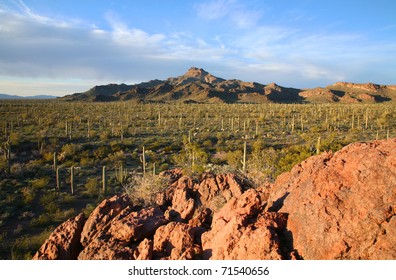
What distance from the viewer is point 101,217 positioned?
→ 22.2 feet

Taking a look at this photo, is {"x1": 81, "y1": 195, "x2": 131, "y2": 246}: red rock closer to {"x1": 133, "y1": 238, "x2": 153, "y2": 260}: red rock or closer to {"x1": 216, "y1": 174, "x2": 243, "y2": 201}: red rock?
{"x1": 133, "y1": 238, "x2": 153, "y2": 260}: red rock

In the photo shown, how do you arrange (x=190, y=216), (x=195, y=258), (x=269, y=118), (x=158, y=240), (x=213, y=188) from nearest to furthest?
(x=195, y=258), (x=158, y=240), (x=190, y=216), (x=213, y=188), (x=269, y=118)

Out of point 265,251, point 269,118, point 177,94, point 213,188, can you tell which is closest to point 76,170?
point 213,188

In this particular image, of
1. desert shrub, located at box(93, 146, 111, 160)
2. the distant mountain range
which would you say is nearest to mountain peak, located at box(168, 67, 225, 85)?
the distant mountain range

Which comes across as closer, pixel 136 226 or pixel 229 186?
pixel 136 226

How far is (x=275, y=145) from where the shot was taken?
24.6 meters

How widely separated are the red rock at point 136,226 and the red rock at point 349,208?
2521mm

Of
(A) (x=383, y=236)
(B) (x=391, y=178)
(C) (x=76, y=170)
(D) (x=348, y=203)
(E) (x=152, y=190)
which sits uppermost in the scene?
(B) (x=391, y=178)

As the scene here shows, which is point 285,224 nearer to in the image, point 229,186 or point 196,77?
point 229,186

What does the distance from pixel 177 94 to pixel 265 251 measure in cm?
11180

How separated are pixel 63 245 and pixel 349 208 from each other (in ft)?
16.7

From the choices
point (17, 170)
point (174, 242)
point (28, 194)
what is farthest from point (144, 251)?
point (17, 170)

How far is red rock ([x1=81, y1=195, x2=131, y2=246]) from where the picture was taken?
20.9 feet

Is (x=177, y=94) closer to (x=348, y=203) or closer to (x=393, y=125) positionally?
(x=393, y=125)
